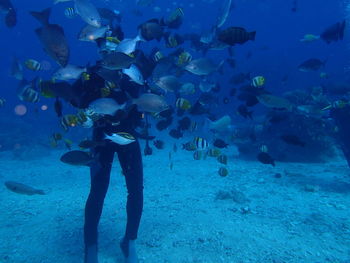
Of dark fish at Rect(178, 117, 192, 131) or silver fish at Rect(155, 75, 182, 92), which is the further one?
dark fish at Rect(178, 117, 192, 131)

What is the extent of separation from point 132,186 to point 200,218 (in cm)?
249

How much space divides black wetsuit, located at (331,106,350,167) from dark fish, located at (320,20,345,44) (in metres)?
2.27

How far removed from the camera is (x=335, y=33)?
816cm

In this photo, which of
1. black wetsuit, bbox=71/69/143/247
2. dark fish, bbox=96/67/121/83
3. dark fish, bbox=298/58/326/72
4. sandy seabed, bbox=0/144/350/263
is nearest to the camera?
dark fish, bbox=96/67/121/83

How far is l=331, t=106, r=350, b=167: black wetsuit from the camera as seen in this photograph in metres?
8.67

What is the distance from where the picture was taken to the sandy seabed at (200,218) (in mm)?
5094

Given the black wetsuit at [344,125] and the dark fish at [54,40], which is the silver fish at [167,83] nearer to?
the dark fish at [54,40]

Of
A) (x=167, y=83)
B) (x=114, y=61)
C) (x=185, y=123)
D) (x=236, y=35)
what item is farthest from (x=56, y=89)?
(x=185, y=123)

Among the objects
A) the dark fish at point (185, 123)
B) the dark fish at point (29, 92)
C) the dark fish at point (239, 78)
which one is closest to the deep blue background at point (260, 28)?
the dark fish at point (239, 78)

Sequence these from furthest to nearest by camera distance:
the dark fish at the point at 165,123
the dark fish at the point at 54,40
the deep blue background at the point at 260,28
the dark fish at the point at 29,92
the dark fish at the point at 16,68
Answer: the deep blue background at the point at 260,28 < the dark fish at the point at 165,123 < the dark fish at the point at 16,68 < the dark fish at the point at 29,92 < the dark fish at the point at 54,40

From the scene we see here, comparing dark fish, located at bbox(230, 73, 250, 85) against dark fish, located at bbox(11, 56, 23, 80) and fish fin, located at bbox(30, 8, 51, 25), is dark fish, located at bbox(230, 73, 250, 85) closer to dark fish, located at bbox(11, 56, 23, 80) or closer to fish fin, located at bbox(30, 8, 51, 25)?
dark fish, located at bbox(11, 56, 23, 80)

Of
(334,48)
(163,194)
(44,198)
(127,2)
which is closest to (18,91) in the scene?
(44,198)

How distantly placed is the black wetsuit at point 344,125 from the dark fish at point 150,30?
22.4 ft

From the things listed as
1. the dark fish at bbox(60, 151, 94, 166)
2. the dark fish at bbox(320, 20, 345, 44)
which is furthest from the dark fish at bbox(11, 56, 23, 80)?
the dark fish at bbox(320, 20, 345, 44)
